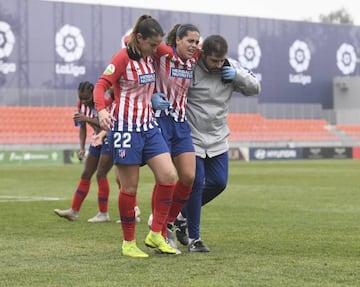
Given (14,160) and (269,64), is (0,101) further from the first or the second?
(269,64)

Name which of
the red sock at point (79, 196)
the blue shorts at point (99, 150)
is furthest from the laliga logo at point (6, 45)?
the blue shorts at point (99, 150)

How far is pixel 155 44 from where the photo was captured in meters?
6.99

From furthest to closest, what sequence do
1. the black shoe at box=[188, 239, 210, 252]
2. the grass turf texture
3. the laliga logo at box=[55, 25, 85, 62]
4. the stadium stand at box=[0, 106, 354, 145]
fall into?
the laliga logo at box=[55, 25, 85, 62] → the stadium stand at box=[0, 106, 354, 145] → the black shoe at box=[188, 239, 210, 252] → the grass turf texture

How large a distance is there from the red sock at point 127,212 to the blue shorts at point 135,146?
12.3 inches

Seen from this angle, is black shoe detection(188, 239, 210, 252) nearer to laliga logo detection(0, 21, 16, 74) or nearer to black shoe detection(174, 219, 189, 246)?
black shoe detection(174, 219, 189, 246)

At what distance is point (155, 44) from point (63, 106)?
3951 cm

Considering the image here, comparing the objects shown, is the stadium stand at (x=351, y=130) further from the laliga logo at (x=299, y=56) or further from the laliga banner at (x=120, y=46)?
the laliga logo at (x=299, y=56)

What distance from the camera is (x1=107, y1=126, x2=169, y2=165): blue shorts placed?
23.1ft

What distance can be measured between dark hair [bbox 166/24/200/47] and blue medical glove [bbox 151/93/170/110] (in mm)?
516

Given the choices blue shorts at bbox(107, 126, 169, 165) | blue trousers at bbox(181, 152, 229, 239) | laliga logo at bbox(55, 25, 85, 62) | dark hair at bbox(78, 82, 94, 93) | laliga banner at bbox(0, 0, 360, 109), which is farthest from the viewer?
laliga logo at bbox(55, 25, 85, 62)

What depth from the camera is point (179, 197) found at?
7.50 metres

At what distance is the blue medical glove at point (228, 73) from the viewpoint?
7.45 m

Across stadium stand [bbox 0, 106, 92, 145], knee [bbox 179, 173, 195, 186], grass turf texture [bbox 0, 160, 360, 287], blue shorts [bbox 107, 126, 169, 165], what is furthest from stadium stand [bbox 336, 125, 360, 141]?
blue shorts [bbox 107, 126, 169, 165]

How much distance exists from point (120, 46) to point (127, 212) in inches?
1643
